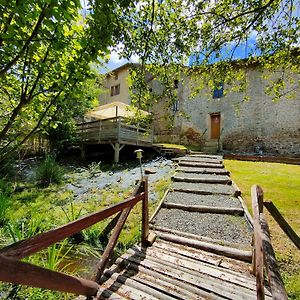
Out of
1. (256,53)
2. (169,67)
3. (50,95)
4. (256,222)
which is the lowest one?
(256,222)

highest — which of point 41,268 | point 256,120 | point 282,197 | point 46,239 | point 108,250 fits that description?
point 256,120

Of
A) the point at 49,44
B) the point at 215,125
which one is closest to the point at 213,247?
the point at 49,44

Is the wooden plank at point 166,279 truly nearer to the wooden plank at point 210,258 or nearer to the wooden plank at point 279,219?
the wooden plank at point 210,258

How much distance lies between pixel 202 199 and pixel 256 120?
1186 cm

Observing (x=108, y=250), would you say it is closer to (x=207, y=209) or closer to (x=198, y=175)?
(x=207, y=209)

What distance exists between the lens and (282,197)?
568 centimetres

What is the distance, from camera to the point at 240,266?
299cm

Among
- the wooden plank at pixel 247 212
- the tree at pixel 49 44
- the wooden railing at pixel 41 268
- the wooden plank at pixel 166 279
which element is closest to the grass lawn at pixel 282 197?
the wooden plank at pixel 247 212

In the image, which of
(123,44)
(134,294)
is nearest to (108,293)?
(134,294)

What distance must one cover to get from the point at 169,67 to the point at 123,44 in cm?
125

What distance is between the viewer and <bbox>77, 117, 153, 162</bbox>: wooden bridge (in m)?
11.6

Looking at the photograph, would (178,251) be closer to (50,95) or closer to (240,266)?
(240,266)

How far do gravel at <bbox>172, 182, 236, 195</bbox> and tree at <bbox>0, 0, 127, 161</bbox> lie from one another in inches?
180

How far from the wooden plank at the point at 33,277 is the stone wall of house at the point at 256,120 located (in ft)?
45.9
